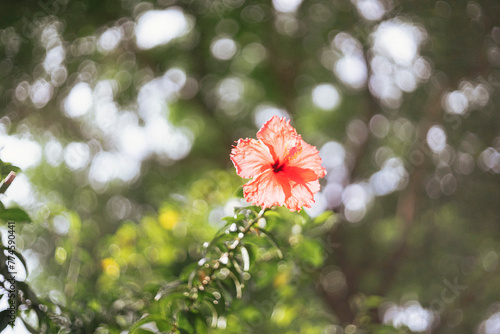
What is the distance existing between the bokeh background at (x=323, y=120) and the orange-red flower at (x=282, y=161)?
0.95 metres

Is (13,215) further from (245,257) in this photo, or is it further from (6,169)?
(245,257)

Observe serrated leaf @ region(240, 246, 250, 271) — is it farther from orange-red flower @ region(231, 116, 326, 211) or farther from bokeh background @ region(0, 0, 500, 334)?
bokeh background @ region(0, 0, 500, 334)

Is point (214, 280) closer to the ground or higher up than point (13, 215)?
closer to the ground

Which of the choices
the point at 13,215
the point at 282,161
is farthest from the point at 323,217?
the point at 13,215

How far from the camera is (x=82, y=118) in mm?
2242

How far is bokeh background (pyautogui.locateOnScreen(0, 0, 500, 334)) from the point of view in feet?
6.69

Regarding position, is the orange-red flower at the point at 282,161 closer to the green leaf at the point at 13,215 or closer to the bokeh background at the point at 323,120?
the green leaf at the point at 13,215

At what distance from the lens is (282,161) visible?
789 millimetres

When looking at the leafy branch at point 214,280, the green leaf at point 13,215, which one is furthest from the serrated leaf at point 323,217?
the green leaf at point 13,215

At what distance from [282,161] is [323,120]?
190 cm

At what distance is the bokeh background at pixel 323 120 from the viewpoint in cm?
204

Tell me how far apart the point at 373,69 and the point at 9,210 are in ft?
6.83

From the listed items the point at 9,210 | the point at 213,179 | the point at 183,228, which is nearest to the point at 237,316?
the point at 183,228

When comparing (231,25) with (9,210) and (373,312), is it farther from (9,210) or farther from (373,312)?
(9,210)
